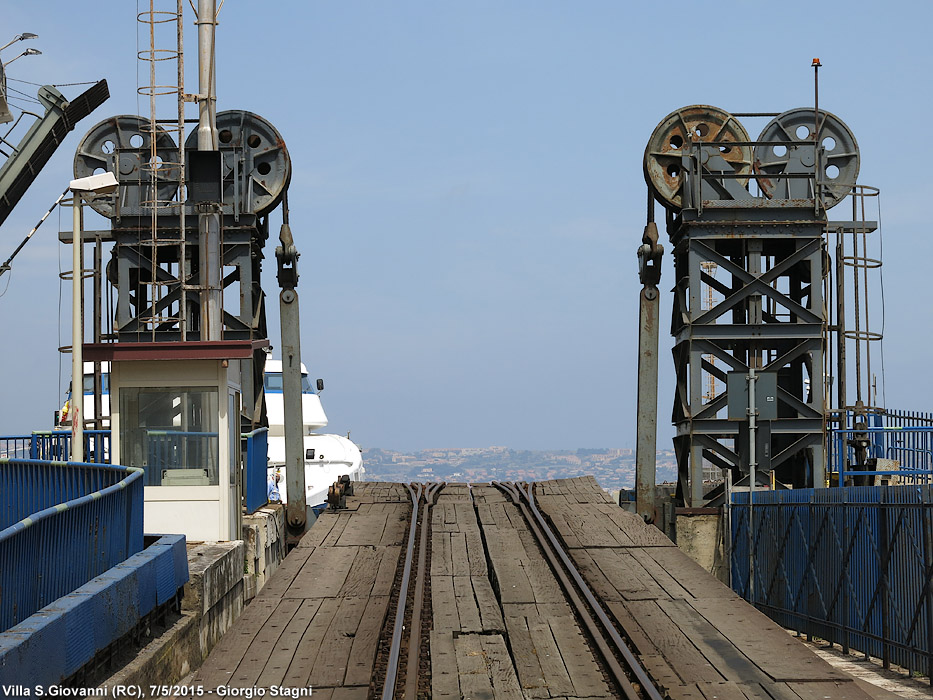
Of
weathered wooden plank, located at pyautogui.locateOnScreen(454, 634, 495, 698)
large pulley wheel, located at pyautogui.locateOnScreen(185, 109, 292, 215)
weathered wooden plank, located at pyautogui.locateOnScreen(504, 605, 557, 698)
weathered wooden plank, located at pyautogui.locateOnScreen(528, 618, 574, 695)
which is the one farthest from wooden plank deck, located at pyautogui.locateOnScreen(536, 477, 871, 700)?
large pulley wheel, located at pyautogui.locateOnScreen(185, 109, 292, 215)

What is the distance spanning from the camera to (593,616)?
13.0 metres

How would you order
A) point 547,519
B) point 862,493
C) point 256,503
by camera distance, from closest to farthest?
point 862,493, point 547,519, point 256,503

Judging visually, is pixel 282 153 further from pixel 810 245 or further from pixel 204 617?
pixel 204 617

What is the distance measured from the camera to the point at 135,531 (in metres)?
13.0

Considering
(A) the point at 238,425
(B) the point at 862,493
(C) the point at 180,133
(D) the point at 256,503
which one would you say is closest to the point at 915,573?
(B) the point at 862,493

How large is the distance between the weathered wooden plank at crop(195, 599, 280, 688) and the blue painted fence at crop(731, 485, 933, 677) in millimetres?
6900

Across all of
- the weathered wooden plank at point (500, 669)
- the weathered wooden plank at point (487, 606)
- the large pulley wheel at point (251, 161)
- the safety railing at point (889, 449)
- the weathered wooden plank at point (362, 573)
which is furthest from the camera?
the large pulley wheel at point (251, 161)

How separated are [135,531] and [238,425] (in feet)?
16.6

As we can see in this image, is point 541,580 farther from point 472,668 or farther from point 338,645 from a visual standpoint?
point 472,668

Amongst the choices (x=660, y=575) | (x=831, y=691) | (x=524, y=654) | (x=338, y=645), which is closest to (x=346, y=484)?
(x=660, y=575)

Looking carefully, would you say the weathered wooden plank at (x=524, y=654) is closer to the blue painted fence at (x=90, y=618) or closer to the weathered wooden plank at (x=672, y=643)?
the weathered wooden plank at (x=672, y=643)

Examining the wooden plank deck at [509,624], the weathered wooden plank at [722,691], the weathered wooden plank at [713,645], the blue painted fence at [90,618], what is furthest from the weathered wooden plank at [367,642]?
the weathered wooden plank at [713,645]

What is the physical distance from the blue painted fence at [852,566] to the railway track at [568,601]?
320 centimetres

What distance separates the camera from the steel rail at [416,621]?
1017cm
